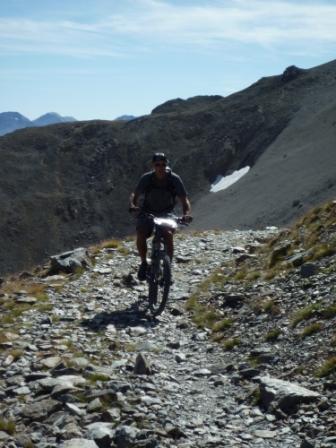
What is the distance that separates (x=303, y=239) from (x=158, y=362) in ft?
24.5

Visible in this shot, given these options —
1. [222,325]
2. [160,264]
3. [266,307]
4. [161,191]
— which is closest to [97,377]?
[222,325]

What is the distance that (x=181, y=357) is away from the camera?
33.0ft

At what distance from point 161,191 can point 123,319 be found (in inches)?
116

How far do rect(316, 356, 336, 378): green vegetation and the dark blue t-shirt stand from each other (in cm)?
607

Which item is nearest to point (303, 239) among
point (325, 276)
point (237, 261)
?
point (237, 261)

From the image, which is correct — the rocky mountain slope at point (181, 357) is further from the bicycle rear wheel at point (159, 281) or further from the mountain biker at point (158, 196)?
the mountain biker at point (158, 196)

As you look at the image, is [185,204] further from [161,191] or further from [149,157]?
[149,157]

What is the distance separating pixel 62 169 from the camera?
423 feet

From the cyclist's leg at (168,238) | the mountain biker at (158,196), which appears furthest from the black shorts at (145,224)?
the cyclist's leg at (168,238)

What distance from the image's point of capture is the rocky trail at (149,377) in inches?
268

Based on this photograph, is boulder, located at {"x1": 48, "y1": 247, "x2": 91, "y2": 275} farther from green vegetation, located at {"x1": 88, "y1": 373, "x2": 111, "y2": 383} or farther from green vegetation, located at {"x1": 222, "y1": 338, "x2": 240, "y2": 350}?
green vegetation, located at {"x1": 88, "y1": 373, "x2": 111, "y2": 383}

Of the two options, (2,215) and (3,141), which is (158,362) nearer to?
(2,215)

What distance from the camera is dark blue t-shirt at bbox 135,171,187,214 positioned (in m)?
13.2

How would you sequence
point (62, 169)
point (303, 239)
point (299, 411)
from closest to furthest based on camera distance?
1. point (299, 411)
2. point (303, 239)
3. point (62, 169)
